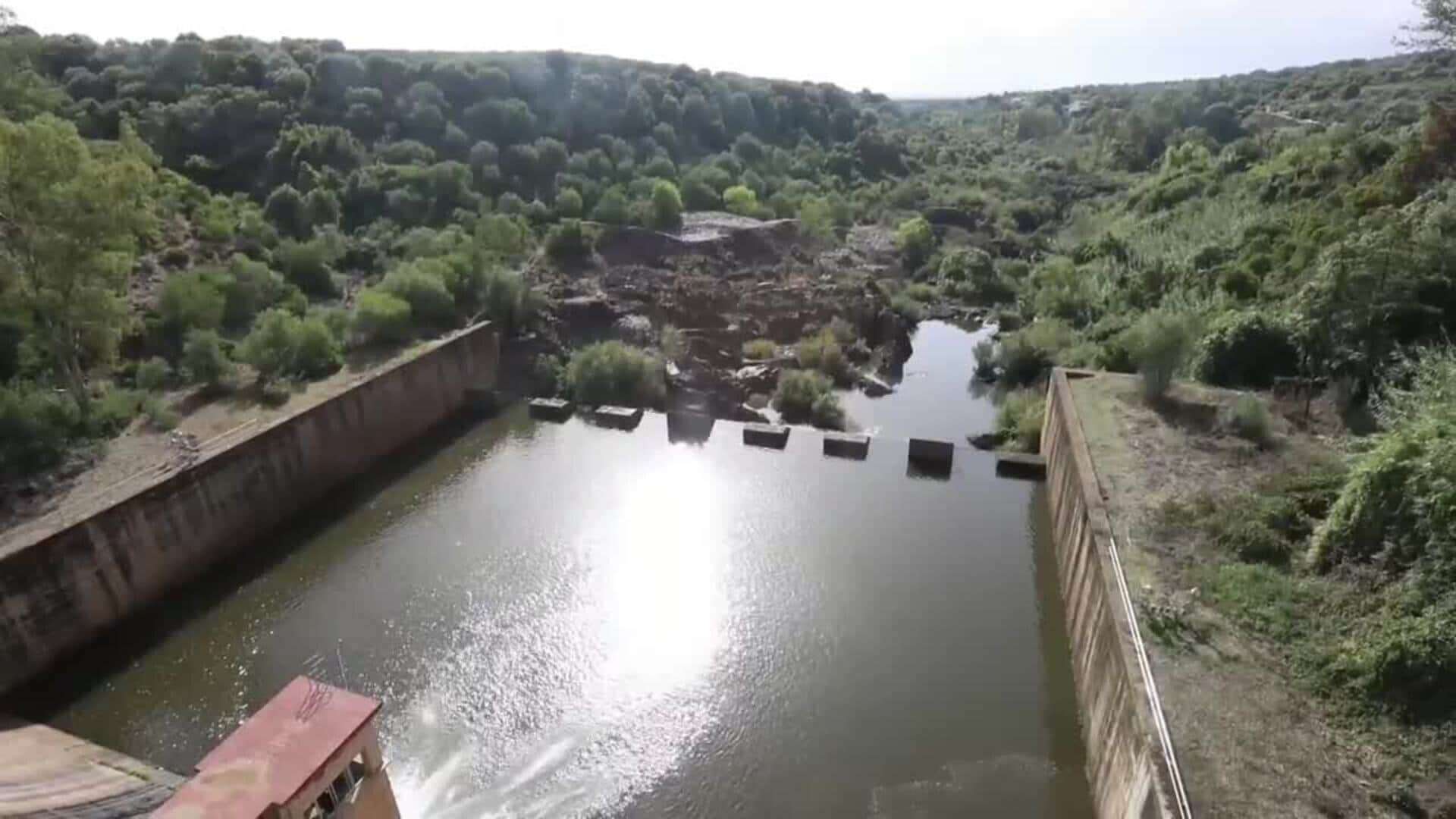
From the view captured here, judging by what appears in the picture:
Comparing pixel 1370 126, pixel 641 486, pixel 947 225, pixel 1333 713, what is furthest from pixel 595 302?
pixel 1370 126

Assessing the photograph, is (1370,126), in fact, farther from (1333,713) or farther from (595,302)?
(1333,713)

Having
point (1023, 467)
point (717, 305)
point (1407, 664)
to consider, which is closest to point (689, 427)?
point (1023, 467)

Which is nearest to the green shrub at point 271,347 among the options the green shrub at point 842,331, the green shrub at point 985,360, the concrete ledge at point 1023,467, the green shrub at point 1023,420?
the green shrub at point 842,331

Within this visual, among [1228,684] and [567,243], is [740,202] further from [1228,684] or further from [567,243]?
[1228,684]

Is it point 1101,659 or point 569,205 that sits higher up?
point 569,205

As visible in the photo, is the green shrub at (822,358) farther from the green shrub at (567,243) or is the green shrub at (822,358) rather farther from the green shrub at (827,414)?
the green shrub at (567,243)
